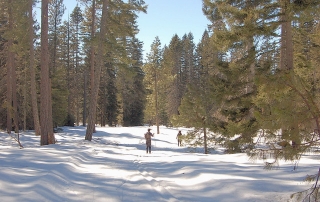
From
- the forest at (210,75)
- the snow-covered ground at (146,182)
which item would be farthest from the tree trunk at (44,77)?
the snow-covered ground at (146,182)

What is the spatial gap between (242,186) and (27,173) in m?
5.11

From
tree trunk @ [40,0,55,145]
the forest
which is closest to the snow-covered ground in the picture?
the forest

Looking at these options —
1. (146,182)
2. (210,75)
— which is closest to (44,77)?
(210,75)

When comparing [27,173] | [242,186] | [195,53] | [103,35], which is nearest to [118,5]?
[103,35]

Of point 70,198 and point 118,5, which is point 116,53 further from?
point 70,198

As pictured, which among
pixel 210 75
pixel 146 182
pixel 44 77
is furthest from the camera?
pixel 44 77

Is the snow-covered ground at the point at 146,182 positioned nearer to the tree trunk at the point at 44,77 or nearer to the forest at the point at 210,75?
the forest at the point at 210,75

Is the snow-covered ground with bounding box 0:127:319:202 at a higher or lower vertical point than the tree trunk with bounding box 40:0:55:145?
lower

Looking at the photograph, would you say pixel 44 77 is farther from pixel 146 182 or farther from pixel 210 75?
pixel 146 182

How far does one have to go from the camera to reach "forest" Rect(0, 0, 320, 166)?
4.45 m

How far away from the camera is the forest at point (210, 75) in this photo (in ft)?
14.6

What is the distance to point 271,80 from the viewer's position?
14.5 feet

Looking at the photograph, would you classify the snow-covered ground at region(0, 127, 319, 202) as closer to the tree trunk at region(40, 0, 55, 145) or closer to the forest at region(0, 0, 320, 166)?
the forest at region(0, 0, 320, 166)

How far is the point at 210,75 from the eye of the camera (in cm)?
1391
